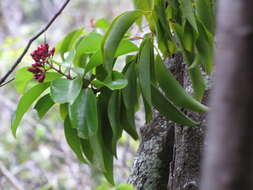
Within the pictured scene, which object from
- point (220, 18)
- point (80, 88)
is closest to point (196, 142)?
point (80, 88)

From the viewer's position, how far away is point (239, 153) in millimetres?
307

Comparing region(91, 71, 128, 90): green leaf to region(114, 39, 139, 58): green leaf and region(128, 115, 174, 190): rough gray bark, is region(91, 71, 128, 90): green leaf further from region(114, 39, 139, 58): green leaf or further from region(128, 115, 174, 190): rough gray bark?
region(128, 115, 174, 190): rough gray bark

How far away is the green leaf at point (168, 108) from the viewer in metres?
0.79

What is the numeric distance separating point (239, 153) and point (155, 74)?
1.66ft

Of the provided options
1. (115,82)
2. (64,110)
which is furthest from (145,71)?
(64,110)

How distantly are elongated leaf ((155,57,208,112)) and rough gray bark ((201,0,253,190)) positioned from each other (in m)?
0.45

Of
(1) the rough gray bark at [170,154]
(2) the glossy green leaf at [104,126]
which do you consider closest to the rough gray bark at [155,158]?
(1) the rough gray bark at [170,154]

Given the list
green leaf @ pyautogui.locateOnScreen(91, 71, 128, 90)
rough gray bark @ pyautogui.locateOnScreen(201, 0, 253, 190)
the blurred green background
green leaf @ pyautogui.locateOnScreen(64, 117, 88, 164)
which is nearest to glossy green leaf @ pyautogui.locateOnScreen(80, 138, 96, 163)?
green leaf @ pyautogui.locateOnScreen(64, 117, 88, 164)

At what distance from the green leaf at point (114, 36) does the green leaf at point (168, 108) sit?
0.12 m

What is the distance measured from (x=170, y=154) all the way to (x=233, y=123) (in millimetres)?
695

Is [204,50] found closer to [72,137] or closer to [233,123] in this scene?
[72,137]

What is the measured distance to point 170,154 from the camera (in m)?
0.99

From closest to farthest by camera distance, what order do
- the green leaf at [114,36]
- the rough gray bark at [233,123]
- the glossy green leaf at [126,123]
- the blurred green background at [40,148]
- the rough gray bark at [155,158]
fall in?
the rough gray bark at [233,123]
the green leaf at [114,36]
the glossy green leaf at [126,123]
the rough gray bark at [155,158]
the blurred green background at [40,148]

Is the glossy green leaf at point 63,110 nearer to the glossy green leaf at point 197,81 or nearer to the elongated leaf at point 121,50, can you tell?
the elongated leaf at point 121,50
